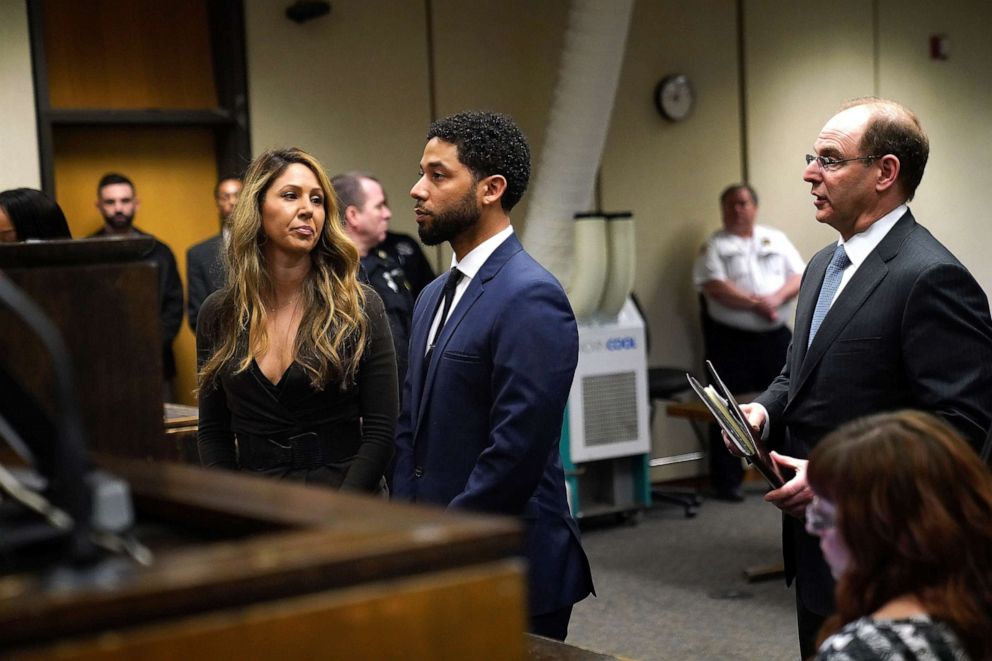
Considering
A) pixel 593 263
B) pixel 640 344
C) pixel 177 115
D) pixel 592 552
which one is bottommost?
pixel 592 552

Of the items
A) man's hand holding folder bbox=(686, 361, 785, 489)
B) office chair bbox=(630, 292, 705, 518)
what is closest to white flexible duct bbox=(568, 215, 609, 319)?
office chair bbox=(630, 292, 705, 518)

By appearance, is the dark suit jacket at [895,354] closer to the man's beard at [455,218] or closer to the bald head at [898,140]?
the bald head at [898,140]

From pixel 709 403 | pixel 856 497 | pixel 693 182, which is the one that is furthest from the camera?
pixel 693 182

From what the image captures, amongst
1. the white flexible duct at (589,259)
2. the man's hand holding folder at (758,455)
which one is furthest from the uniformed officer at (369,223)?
the man's hand holding folder at (758,455)

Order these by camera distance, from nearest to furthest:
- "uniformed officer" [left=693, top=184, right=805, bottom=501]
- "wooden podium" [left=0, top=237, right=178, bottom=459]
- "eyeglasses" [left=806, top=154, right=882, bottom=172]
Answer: "wooden podium" [left=0, top=237, right=178, bottom=459] → "eyeglasses" [left=806, top=154, right=882, bottom=172] → "uniformed officer" [left=693, top=184, right=805, bottom=501]

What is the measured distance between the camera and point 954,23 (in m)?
8.33

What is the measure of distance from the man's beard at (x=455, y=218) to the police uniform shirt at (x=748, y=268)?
4.54 meters

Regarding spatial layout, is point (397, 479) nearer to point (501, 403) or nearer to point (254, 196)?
point (501, 403)

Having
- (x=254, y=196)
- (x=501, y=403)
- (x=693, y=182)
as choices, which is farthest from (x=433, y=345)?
(x=693, y=182)

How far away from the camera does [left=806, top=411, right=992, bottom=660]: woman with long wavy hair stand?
1.42 m

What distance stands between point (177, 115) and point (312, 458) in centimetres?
380

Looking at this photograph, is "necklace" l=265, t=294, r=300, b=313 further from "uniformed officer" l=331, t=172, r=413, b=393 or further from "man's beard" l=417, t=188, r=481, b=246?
"uniformed officer" l=331, t=172, r=413, b=393

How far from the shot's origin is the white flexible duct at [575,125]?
226 inches

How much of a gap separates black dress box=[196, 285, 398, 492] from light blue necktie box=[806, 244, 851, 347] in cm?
85
